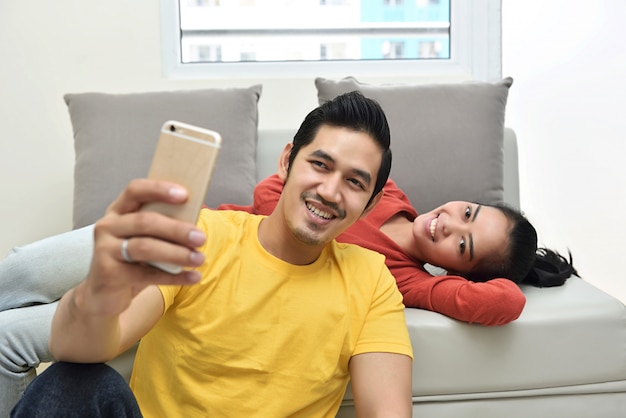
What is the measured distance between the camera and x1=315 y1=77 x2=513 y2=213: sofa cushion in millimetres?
2193

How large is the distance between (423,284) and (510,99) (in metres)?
1.63

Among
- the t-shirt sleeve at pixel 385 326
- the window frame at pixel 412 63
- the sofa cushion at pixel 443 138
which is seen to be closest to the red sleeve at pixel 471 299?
the t-shirt sleeve at pixel 385 326

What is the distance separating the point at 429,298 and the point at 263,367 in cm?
54

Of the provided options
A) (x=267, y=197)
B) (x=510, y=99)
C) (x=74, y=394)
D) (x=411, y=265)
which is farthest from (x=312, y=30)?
(x=74, y=394)

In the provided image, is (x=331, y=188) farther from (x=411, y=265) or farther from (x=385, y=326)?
(x=411, y=265)

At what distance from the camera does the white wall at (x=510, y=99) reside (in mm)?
2736

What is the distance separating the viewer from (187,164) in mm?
759

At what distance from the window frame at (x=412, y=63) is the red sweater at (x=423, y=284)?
109 cm

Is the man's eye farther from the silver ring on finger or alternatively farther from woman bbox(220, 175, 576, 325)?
the silver ring on finger

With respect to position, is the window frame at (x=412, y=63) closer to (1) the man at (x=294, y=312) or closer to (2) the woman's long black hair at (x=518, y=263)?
(2) the woman's long black hair at (x=518, y=263)

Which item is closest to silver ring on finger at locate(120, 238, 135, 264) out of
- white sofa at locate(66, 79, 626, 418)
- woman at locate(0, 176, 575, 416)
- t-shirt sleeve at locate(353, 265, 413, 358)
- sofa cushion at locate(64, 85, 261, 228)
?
t-shirt sleeve at locate(353, 265, 413, 358)

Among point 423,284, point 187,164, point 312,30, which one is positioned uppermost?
point 312,30

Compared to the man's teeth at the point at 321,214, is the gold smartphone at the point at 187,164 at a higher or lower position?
higher

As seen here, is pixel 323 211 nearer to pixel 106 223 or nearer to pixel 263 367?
pixel 263 367
